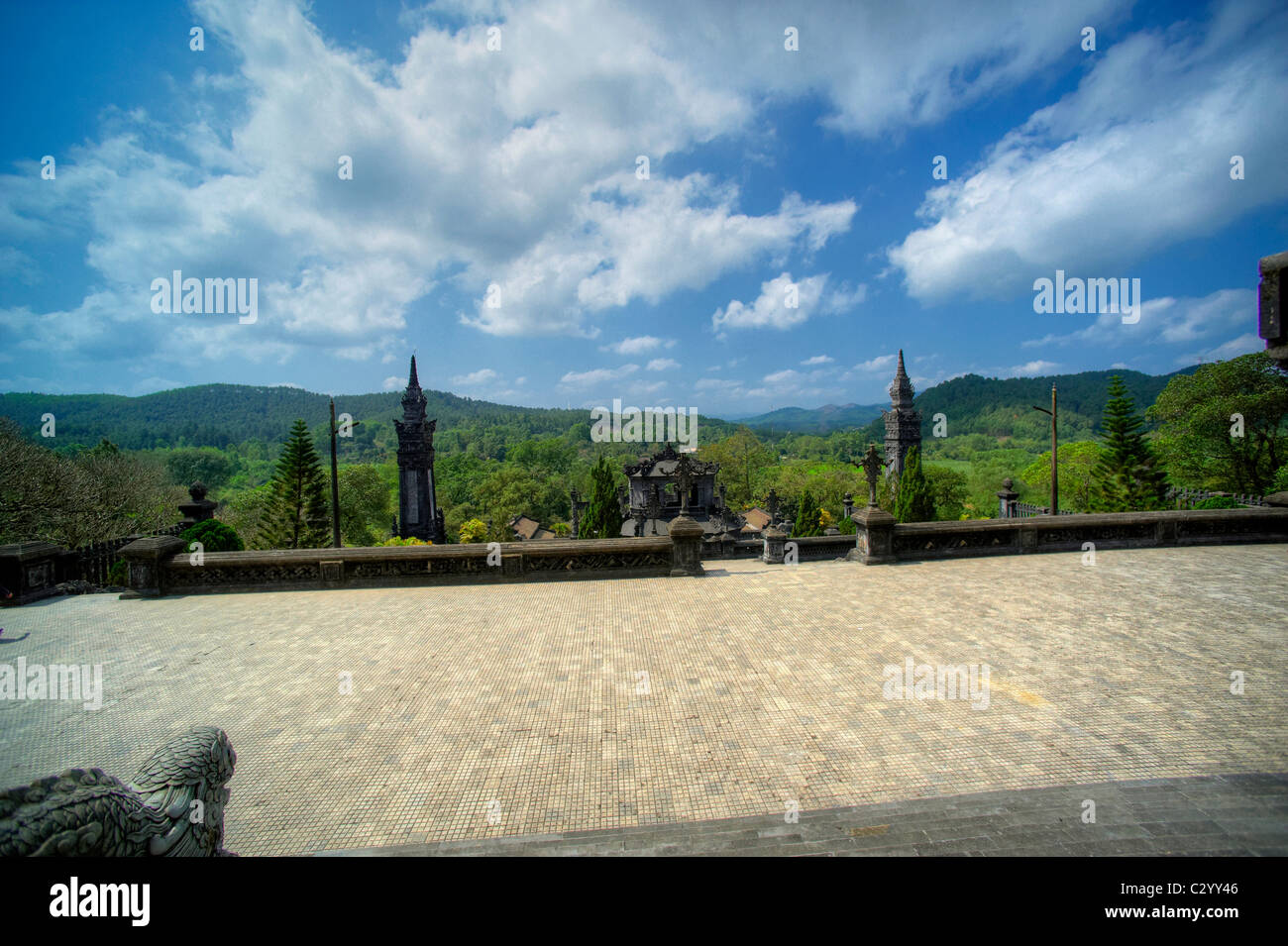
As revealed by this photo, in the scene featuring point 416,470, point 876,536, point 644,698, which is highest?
point 416,470

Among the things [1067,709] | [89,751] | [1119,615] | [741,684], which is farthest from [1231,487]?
[89,751]

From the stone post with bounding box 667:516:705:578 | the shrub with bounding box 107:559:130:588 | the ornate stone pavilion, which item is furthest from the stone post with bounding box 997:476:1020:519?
the shrub with bounding box 107:559:130:588

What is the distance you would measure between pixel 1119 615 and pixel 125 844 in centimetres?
1045

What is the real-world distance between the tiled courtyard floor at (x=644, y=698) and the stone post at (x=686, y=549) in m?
0.93

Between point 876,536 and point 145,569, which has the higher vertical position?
point 876,536

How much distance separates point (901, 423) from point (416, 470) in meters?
37.9

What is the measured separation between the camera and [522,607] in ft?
28.5

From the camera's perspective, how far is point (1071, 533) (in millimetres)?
11547

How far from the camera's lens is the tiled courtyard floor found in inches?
164

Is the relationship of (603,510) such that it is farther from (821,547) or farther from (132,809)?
(132,809)

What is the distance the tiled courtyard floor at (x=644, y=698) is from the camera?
13.6 ft

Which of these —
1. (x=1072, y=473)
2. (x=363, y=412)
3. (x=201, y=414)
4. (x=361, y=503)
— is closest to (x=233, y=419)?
(x=201, y=414)

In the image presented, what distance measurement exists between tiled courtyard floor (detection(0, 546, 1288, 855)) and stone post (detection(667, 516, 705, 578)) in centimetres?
93

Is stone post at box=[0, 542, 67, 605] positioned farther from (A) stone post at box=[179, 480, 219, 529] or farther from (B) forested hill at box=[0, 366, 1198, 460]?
(B) forested hill at box=[0, 366, 1198, 460]
